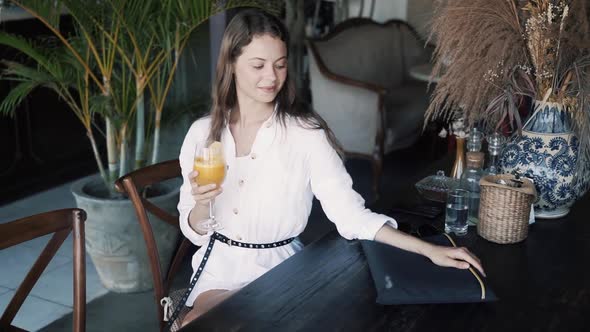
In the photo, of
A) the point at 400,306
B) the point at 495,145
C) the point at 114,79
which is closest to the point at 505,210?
the point at 495,145

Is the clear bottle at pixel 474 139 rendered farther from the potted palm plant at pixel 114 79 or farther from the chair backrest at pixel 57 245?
the potted palm plant at pixel 114 79

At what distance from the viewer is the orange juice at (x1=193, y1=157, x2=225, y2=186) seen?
5.13ft

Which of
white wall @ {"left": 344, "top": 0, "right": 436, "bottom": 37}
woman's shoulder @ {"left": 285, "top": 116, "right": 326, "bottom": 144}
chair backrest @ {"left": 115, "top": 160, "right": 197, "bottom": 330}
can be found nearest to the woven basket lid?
woman's shoulder @ {"left": 285, "top": 116, "right": 326, "bottom": 144}

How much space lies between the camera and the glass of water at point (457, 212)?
178cm

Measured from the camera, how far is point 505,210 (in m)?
1.69

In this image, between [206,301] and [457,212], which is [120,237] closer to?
[206,301]

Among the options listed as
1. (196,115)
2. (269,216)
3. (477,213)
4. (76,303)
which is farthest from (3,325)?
(196,115)

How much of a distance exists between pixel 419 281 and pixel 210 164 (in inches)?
19.6

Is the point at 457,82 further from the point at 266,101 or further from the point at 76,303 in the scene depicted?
the point at 76,303

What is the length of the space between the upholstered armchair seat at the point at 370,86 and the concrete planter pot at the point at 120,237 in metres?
1.55

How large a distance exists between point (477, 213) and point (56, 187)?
313 centimetres

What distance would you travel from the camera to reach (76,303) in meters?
1.65

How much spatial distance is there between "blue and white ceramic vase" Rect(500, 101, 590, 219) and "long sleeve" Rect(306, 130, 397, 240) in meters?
0.42

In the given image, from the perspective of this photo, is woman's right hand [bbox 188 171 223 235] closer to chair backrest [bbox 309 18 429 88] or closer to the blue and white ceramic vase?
the blue and white ceramic vase
